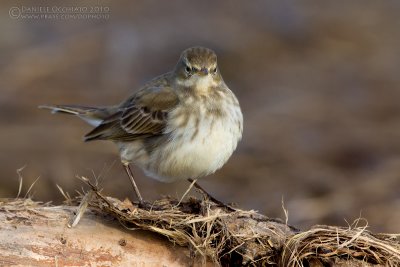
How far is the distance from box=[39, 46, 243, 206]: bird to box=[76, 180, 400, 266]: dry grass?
125cm

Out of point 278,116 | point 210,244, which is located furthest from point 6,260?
point 278,116

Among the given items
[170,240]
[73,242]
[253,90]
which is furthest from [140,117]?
[253,90]

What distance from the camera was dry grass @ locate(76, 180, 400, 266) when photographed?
5688 millimetres

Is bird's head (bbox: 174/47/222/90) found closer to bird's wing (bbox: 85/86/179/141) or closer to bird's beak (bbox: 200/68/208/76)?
bird's beak (bbox: 200/68/208/76)

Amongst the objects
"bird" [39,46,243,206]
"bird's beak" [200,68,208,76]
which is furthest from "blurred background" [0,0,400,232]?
"bird's beak" [200,68,208,76]

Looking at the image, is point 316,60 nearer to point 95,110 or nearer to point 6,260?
point 95,110

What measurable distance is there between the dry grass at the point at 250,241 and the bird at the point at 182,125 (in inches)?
49.1

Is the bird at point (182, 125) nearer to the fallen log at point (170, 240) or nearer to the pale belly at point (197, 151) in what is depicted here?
the pale belly at point (197, 151)

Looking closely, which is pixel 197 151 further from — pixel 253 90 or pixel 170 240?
pixel 253 90

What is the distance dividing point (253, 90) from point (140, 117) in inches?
230

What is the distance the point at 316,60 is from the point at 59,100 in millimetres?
4235

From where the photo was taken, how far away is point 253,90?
536 inches

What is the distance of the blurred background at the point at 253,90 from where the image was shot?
1064 centimetres

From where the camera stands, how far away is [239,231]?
586 centimetres
